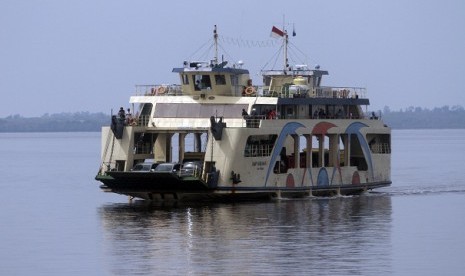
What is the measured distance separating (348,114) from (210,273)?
86.5ft

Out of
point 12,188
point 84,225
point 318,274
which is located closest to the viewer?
point 318,274

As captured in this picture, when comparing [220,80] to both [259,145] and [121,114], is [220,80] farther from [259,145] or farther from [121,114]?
[121,114]

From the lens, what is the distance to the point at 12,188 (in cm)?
7706

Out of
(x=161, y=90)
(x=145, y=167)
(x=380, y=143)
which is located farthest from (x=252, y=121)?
(x=380, y=143)

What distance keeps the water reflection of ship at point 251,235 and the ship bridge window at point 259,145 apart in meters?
2.03

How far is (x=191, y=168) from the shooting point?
56438 mm

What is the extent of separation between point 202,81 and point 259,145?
385cm

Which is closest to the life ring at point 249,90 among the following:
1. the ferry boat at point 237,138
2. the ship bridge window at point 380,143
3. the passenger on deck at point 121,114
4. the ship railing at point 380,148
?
the ferry boat at point 237,138

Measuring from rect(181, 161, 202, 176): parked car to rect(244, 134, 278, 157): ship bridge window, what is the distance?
1.95 meters

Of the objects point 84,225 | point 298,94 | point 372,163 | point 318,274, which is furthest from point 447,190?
point 318,274

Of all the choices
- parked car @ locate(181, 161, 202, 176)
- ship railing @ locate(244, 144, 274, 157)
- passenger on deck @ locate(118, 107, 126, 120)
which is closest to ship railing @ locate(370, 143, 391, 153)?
ship railing @ locate(244, 144, 274, 157)

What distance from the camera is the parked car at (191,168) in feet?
182

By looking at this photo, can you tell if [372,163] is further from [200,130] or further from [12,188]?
[12,188]

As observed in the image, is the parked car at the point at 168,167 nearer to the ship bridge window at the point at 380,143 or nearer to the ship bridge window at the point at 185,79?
the ship bridge window at the point at 185,79
